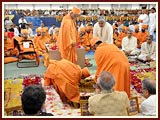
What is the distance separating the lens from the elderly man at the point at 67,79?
4883 mm

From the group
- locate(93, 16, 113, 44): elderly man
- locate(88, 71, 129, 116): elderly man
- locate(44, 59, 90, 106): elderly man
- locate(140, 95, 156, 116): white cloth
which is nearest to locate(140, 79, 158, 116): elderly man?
locate(140, 95, 156, 116): white cloth

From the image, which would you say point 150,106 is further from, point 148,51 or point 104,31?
point 148,51

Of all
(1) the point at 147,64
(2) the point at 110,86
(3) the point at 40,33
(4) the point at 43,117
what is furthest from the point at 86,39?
(4) the point at 43,117

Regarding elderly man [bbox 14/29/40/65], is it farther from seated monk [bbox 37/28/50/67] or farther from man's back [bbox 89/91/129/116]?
man's back [bbox 89/91/129/116]

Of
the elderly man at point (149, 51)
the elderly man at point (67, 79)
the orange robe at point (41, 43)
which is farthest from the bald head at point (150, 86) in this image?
the orange robe at point (41, 43)

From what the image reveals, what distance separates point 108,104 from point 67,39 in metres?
4.10

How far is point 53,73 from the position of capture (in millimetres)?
5273

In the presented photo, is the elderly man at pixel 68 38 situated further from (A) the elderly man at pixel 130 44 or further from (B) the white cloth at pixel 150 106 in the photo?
(B) the white cloth at pixel 150 106

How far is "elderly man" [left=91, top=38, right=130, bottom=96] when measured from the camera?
4.83 metres

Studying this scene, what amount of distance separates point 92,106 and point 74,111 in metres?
1.63

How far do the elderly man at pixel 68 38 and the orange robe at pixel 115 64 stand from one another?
2002mm

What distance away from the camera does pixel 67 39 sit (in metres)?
7.02

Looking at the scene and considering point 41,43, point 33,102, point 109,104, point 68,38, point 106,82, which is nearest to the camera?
point 33,102

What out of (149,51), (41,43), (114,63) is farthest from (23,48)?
(114,63)
